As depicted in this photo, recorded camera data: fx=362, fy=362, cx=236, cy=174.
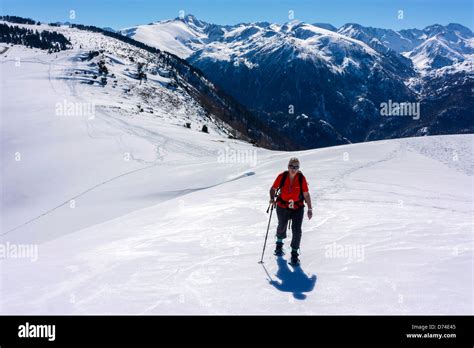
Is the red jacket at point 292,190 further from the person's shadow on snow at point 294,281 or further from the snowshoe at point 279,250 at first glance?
the person's shadow on snow at point 294,281

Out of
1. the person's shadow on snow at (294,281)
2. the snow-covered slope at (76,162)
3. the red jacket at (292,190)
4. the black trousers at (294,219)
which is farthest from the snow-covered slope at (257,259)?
the red jacket at (292,190)

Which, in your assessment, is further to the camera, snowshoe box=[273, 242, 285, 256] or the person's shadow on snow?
snowshoe box=[273, 242, 285, 256]

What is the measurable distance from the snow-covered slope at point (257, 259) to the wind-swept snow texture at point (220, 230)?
0.04 meters

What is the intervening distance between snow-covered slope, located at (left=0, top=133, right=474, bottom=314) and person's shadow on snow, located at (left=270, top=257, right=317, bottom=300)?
25 millimetres

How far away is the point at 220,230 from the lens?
11914mm

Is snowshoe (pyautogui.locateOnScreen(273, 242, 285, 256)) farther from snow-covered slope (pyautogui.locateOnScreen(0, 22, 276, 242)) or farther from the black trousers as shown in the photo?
snow-covered slope (pyautogui.locateOnScreen(0, 22, 276, 242))

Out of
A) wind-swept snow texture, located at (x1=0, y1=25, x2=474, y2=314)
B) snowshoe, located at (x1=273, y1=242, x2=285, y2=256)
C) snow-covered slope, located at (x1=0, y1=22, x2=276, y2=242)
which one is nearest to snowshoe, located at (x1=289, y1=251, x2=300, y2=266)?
wind-swept snow texture, located at (x1=0, y1=25, x2=474, y2=314)

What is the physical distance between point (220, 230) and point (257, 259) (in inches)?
112

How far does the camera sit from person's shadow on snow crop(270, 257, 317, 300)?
7.53m

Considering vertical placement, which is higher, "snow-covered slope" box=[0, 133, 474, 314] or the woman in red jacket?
the woman in red jacket

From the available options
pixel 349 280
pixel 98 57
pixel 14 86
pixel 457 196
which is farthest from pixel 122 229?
pixel 98 57

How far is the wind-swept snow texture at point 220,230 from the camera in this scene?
287 inches

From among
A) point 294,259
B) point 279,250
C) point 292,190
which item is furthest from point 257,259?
point 292,190

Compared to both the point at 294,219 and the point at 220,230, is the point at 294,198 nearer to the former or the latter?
the point at 294,219
